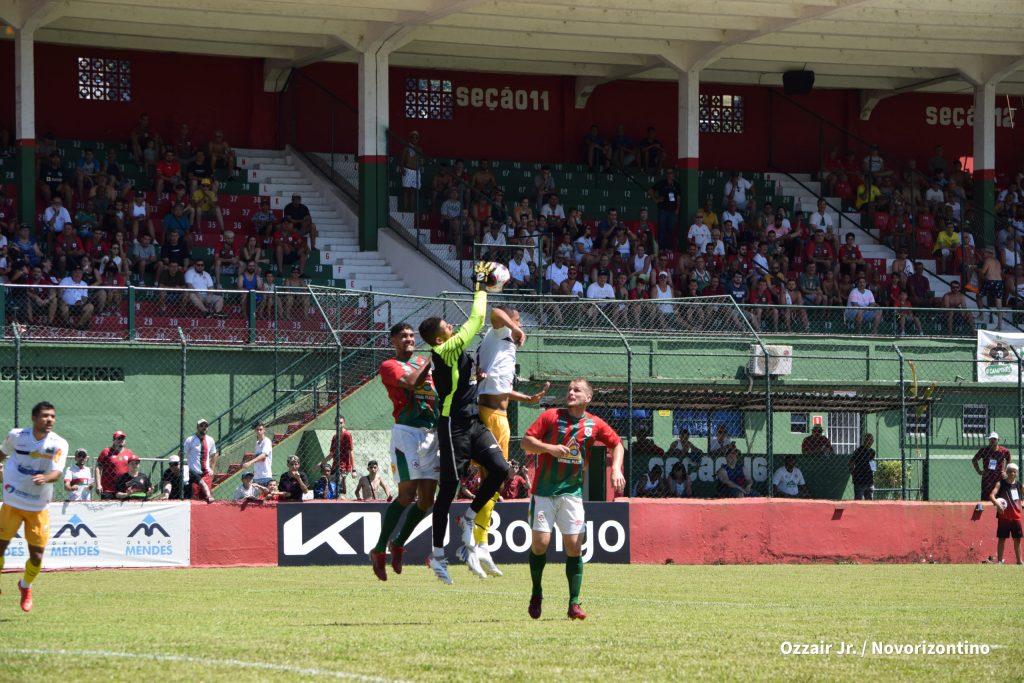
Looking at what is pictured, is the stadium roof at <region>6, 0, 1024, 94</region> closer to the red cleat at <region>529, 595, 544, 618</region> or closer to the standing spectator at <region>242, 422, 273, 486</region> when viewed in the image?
the standing spectator at <region>242, 422, 273, 486</region>

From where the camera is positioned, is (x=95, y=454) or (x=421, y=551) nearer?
(x=421, y=551)

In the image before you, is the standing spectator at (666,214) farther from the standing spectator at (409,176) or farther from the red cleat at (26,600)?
the red cleat at (26,600)

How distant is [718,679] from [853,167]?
110 ft

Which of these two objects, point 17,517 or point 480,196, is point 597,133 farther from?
point 17,517

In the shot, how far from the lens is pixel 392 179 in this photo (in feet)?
115

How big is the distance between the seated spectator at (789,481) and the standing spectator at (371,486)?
278 inches

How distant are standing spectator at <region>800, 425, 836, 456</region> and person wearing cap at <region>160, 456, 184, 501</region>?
37.4 feet

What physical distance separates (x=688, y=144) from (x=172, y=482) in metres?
17.6

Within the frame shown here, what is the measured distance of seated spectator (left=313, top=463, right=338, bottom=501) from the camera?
23297mm

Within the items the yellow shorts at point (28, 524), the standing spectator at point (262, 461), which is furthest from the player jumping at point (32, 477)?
the standing spectator at point (262, 461)

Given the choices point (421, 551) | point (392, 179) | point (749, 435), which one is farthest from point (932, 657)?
point (392, 179)

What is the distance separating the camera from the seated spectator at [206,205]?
32.2 metres

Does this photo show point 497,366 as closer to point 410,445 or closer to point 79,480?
point 410,445

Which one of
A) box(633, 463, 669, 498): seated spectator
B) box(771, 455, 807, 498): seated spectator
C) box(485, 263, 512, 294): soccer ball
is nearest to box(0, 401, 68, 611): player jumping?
box(485, 263, 512, 294): soccer ball
